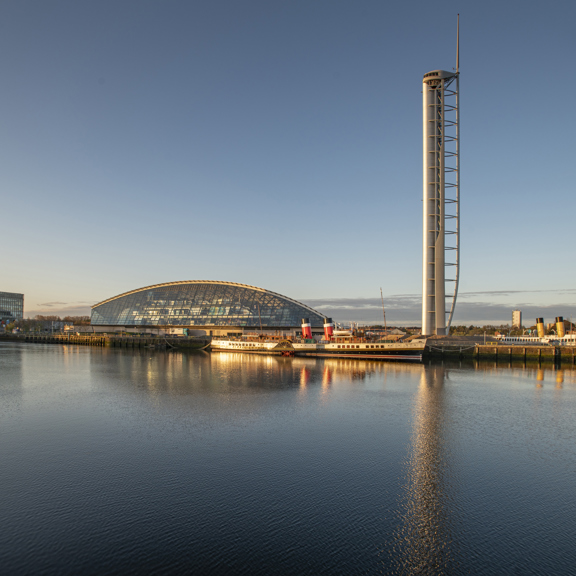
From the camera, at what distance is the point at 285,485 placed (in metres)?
16.4

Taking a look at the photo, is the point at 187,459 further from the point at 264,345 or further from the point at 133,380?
the point at 264,345

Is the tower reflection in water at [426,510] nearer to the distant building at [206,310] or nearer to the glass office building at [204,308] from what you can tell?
the distant building at [206,310]

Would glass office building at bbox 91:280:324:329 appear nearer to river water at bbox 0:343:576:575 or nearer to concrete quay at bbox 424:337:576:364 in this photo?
concrete quay at bbox 424:337:576:364

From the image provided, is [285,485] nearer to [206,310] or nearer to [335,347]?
[335,347]

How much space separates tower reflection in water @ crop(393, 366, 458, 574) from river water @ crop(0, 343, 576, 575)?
0.20ft

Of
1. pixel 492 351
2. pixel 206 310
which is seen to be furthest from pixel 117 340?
pixel 492 351

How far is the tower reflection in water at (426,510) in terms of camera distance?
11.6 m

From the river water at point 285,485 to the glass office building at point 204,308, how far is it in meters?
77.5

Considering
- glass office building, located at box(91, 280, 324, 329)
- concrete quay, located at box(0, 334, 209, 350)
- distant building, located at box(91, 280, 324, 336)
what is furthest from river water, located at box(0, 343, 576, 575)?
glass office building, located at box(91, 280, 324, 329)

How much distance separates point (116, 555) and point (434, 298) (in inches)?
2740

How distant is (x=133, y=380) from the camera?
4422cm

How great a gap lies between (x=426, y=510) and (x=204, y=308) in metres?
107

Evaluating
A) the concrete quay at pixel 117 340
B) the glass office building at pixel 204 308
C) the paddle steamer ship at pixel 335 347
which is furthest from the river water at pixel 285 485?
the glass office building at pixel 204 308

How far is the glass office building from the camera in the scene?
11188 centimetres
